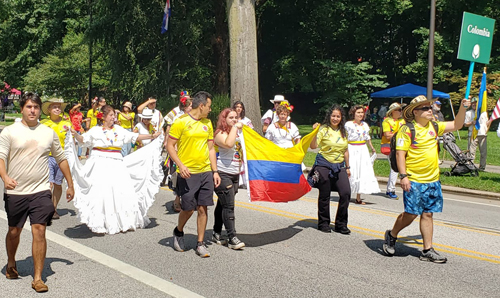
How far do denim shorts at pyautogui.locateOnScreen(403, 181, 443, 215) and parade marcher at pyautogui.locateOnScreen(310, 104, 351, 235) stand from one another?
167 centimetres

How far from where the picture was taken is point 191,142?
7039 millimetres

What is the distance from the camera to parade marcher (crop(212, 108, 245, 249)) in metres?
7.36

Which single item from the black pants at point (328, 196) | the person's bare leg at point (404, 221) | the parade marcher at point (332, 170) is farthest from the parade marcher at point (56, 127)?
the person's bare leg at point (404, 221)

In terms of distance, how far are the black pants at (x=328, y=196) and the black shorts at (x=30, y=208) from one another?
4.01 m

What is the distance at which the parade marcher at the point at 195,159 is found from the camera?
701cm

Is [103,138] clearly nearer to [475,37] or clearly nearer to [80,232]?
[80,232]

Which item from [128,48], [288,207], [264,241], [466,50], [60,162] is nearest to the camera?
[60,162]

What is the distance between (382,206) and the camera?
1095 cm

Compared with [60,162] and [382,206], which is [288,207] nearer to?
[382,206]

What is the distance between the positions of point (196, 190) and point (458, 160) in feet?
32.9

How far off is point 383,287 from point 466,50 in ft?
30.4

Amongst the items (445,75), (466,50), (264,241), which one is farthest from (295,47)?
(264,241)

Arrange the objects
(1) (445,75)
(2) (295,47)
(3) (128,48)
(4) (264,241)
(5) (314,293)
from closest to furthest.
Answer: (5) (314,293)
(4) (264,241)
(3) (128,48)
(1) (445,75)
(2) (295,47)

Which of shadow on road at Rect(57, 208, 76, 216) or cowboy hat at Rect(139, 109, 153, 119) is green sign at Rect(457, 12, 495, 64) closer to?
cowboy hat at Rect(139, 109, 153, 119)
